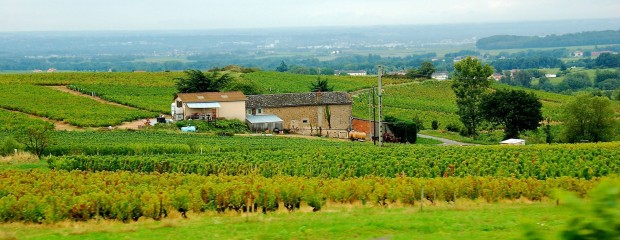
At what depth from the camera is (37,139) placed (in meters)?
38.4

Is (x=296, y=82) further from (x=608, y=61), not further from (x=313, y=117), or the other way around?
(x=608, y=61)

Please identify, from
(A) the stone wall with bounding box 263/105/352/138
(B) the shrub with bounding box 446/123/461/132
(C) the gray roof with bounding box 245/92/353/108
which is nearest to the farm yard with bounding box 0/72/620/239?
(C) the gray roof with bounding box 245/92/353/108

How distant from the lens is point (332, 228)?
16.8m

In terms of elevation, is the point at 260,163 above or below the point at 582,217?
below

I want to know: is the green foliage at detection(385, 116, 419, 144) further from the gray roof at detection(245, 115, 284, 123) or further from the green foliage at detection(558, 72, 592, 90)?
the green foliage at detection(558, 72, 592, 90)

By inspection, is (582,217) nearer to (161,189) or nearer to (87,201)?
(87,201)

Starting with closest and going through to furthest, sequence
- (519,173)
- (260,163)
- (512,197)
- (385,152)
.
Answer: (512,197)
(519,173)
(260,163)
(385,152)

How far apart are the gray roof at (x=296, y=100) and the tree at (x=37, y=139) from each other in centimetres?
2107

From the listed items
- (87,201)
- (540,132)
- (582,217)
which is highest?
(582,217)

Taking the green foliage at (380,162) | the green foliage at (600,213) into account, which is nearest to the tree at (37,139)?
the green foliage at (380,162)

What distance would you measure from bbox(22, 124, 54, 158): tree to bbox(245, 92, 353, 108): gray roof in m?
21.1

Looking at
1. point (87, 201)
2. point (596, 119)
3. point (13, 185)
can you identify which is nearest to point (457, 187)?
point (87, 201)

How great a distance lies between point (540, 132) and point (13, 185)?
1831 inches

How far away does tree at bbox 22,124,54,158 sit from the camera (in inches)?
1503
